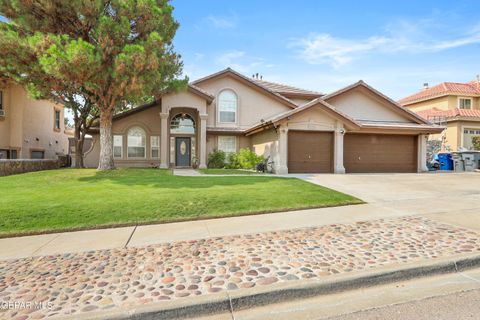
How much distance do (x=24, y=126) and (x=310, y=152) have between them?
19263 millimetres

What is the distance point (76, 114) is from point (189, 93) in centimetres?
756

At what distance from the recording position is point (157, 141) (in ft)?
64.3

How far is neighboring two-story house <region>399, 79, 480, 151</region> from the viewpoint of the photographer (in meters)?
A: 25.8

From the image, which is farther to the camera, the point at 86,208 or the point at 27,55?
the point at 27,55

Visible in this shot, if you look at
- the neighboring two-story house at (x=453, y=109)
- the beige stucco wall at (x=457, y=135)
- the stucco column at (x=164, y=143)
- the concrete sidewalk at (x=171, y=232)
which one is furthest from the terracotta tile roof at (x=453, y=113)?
the stucco column at (x=164, y=143)

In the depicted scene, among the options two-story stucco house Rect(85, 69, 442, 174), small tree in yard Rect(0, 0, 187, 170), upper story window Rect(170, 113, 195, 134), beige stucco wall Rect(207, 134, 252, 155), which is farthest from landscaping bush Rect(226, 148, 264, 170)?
small tree in yard Rect(0, 0, 187, 170)

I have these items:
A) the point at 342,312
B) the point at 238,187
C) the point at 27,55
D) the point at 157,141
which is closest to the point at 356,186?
the point at 238,187

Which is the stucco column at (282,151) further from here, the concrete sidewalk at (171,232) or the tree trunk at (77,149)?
the tree trunk at (77,149)

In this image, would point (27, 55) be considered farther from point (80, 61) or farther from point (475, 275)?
point (475, 275)

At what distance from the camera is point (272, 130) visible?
16547 millimetres

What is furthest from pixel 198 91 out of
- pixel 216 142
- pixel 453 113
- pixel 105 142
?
pixel 453 113

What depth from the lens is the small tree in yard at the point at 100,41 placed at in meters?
11.0

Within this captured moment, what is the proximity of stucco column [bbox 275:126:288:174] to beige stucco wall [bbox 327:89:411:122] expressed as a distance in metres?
6.13

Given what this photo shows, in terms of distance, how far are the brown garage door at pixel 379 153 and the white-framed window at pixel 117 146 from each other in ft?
48.9
